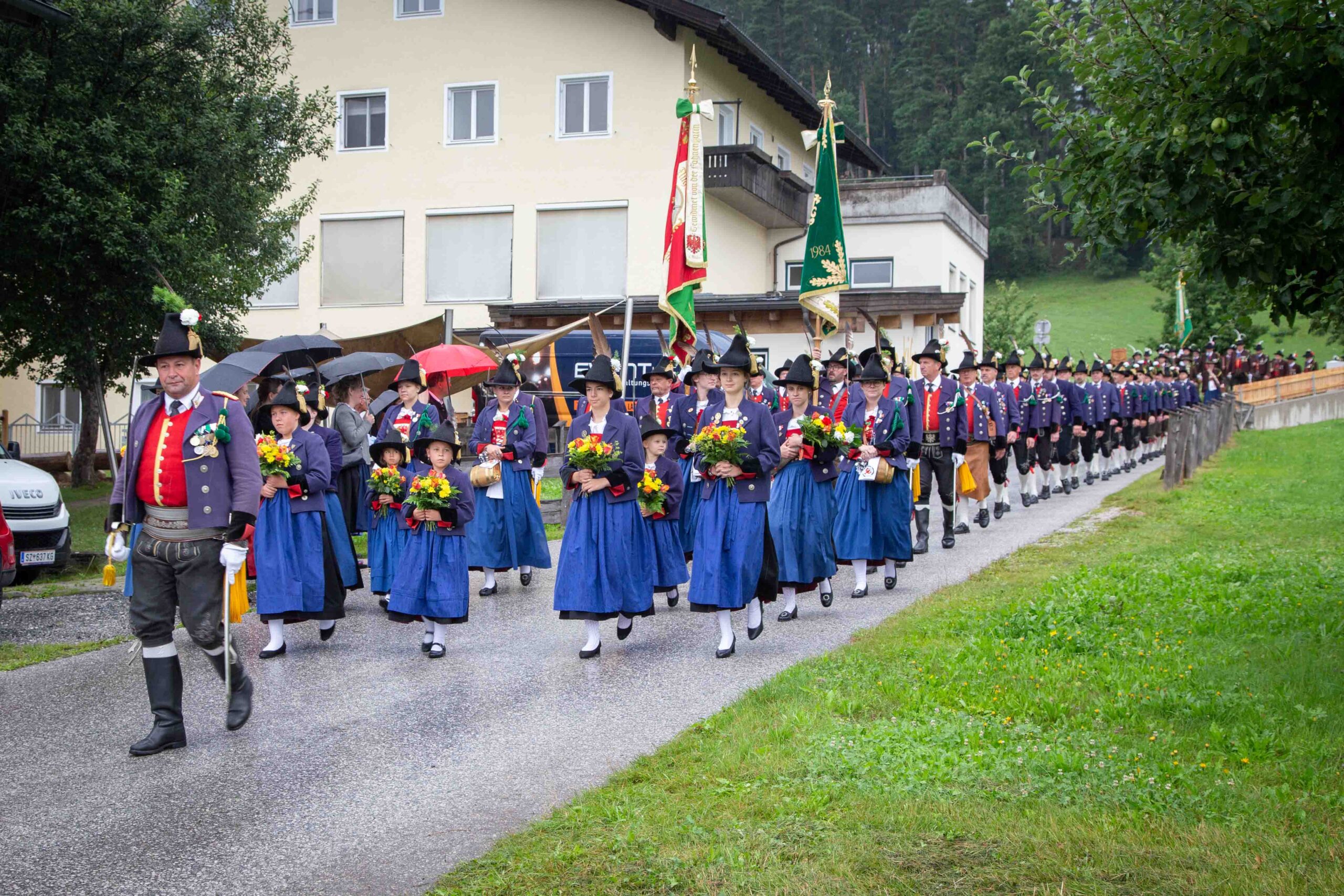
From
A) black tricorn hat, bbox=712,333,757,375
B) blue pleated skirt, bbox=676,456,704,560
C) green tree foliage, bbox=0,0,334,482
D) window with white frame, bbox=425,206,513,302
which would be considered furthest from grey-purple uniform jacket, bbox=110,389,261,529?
window with white frame, bbox=425,206,513,302

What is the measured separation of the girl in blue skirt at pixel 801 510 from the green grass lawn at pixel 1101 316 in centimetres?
5466

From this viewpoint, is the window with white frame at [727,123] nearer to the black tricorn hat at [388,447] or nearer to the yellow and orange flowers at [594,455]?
the black tricorn hat at [388,447]

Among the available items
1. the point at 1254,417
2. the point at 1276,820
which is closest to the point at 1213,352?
the point at 1254,417

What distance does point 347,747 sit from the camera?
7.07 m

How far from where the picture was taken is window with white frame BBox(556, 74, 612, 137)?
105 ft

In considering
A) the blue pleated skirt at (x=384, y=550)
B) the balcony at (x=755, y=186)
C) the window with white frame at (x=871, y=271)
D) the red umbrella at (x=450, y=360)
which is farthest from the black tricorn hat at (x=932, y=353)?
the window with white frame at (x=871, y=271)

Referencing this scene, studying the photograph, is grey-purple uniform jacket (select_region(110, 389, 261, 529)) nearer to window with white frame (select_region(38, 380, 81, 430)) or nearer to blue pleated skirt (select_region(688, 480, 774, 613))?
blue pleated skirt (select_region(688, 480, 774, 613))

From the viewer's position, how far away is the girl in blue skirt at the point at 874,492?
1241cm

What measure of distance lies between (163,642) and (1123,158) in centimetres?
570

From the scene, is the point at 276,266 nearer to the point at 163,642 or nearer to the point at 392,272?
the point at 392,272

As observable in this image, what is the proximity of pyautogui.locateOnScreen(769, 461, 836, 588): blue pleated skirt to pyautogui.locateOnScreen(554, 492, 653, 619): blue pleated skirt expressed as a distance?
138 cm

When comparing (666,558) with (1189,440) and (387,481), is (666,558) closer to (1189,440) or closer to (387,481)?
(387,481)

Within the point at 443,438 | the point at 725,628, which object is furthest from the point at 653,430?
the point at 725,628

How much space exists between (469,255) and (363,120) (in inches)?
180
